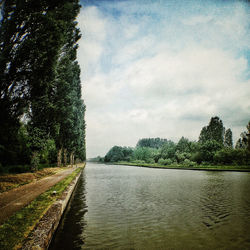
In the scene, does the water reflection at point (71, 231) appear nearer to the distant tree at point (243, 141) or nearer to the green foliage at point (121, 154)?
the distant tree at point (243, 141)

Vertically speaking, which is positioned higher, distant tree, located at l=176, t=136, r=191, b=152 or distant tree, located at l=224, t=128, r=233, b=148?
distant tree, located at l=224, t=128, r=233, b=148

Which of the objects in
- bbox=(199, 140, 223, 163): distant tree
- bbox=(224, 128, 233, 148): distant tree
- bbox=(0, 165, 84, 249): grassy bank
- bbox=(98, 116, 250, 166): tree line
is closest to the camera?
bbox=(0, 165, 84, 249): grassy bank

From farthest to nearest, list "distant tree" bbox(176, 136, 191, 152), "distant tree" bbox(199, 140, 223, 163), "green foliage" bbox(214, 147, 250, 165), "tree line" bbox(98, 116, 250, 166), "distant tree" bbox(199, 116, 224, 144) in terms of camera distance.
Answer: "distant tree" bbox(176, 136, 191, 152), "distant tree" bbox(199, 116, 224, 144), "distant tree" bbox(199, 140, 223, 163), "tree line" bbox(98, 116, 250, 166), "green foliage" bbox(214, 147, 250, 165)

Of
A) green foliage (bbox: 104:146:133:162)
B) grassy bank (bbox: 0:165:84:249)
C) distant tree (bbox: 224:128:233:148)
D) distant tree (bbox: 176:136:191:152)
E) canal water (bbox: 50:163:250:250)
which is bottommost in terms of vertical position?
green foliage (bbox: 104:146:133:162)

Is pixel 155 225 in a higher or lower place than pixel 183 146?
lower

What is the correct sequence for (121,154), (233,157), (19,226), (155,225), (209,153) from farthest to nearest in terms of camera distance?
(121,154), (209,153), (233,157), (155,225), (19,226)

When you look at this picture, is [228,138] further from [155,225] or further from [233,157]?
[155,225]

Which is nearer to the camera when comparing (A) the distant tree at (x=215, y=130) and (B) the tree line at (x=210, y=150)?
(B) the tree line at (x=210, y=150)

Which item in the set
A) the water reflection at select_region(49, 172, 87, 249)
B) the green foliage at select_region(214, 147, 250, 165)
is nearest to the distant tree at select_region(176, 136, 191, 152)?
the green foliage at select_region(214, 147, 250, 165)

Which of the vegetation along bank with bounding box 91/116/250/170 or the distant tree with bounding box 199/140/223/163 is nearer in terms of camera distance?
the vegetation along bank with bounding box 91/116/250/170

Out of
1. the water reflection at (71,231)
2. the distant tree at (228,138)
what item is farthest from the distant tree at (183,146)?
the water reflection at (71,231)

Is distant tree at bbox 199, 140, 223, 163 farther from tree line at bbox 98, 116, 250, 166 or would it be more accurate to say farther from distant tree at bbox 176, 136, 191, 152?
distant tree at bbox 176, 136, 191, 152

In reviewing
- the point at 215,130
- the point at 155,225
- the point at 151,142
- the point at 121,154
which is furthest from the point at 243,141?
the point at 151,142

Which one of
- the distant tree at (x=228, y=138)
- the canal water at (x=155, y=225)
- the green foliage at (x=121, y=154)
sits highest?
the distant tree at (x=228, y=138)
